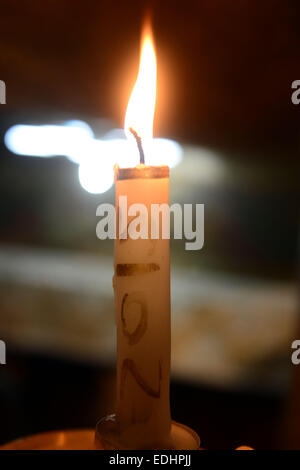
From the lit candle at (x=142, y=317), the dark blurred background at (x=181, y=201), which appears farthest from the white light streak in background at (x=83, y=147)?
the lit candle at (x=142, y=317)

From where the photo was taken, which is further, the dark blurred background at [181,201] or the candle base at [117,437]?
the dark blurred background at [181,201]

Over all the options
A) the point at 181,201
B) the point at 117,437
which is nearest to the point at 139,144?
the point at 117,437

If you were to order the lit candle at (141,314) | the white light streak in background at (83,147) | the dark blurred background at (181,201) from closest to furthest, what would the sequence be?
the lit candle at (141,314)
the dark blurred background at (181,201)
the white light streak in background at (83,147)

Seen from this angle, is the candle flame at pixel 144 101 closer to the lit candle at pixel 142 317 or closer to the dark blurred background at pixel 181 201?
the lit candle at pixel 142 317

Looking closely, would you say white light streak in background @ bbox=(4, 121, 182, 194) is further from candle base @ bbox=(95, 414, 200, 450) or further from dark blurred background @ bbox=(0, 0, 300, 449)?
candle base @ bbox=(95, 414, 200, 450)

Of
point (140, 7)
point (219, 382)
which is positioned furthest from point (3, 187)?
point (219, 382)

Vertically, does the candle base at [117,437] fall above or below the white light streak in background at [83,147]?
below

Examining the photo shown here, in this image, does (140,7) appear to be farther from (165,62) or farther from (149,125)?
(149,125)

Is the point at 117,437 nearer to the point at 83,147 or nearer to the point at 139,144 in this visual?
the point at 139,144
